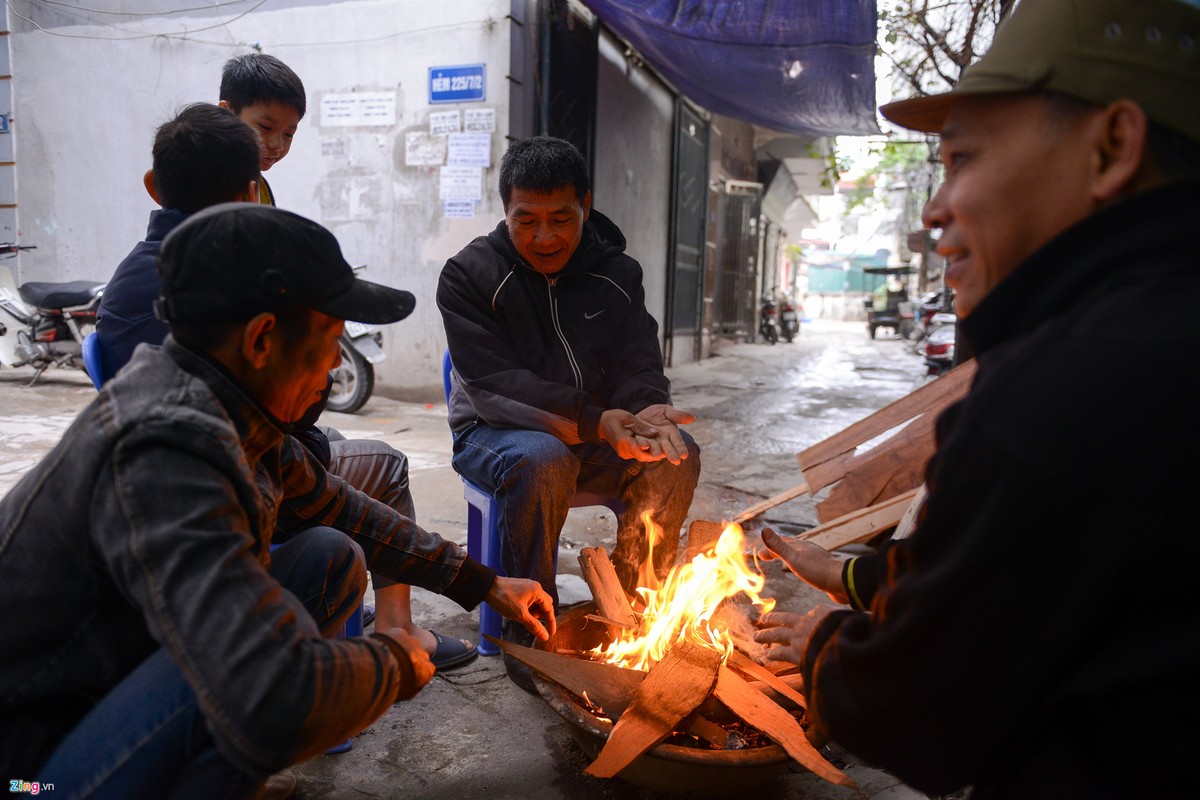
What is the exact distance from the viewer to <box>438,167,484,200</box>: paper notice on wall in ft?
23.3

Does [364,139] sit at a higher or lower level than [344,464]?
higher

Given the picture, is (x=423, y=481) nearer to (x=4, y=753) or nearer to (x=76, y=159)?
(x=4, y=753)

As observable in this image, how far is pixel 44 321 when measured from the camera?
7621mm

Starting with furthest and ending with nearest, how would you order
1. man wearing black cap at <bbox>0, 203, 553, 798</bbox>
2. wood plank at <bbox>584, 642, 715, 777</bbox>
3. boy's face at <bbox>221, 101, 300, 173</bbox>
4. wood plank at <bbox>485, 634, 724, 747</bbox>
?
boy's face at <bbox>221, 101, 300, 173</bbox> < wood plank at <bbox>485, 634, 724, 747</bbox> < wood plank at <bbox>584, 642, 715, 777</bbox> < man wearing black cap at <bbox>0, 203, 553, 798</bbox>

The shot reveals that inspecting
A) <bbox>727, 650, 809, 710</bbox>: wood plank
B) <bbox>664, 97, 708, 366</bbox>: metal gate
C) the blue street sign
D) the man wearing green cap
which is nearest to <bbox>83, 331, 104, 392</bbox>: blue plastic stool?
<bbox>727, 650, 809, 710</bbox>: wood plank

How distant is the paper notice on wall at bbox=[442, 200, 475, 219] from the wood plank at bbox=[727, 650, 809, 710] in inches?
228

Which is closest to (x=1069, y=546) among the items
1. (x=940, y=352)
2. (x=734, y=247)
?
(x=940, y=352)

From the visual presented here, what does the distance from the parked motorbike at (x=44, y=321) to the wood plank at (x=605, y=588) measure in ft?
21.4

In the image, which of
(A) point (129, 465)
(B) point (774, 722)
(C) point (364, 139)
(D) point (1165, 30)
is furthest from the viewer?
(C) point (364, 139)

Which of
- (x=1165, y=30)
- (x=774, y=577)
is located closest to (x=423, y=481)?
(x=774, y=577)

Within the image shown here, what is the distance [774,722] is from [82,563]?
57.1 inches

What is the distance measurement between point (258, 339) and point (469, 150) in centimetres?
620

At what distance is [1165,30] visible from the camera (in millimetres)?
1015

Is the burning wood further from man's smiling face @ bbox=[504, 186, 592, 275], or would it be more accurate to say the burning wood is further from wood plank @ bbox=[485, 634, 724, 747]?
man's smiling face @ bbox=[504, 186, 592, 275]
